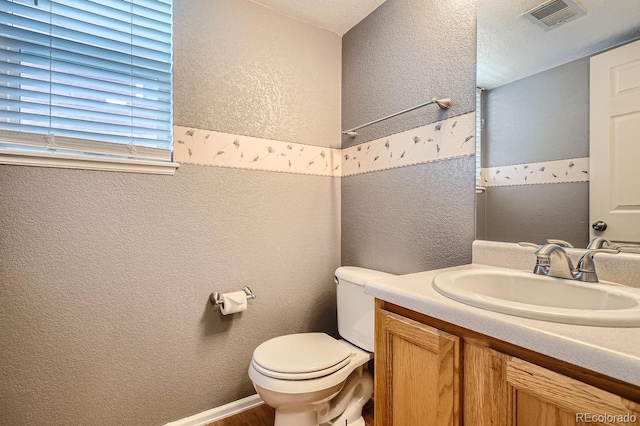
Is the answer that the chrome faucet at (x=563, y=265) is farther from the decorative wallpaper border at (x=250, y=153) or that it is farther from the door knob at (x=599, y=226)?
the decorative wallpaper border at (x=250, y=153)

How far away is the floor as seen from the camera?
1.47 m

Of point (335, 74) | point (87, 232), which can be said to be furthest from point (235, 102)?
point (87, 232)

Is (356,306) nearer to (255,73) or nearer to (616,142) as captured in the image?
(616,142)

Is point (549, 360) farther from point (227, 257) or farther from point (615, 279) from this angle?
point (227, 257)

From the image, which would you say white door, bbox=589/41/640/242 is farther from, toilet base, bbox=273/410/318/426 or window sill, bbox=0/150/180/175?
window sill, bbox=0/150/180/175

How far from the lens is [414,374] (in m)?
0.80

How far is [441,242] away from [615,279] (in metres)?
0.57

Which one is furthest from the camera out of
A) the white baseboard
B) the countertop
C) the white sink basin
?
the white baseboard

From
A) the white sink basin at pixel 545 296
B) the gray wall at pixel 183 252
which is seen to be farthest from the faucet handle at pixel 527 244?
the gray wall at pixel 183 252

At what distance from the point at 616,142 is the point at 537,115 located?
245 millimetres

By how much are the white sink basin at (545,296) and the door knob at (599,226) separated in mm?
183

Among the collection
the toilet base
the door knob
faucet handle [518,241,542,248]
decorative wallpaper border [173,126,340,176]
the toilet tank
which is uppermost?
decorative wallpaper border [173,126,340,176]

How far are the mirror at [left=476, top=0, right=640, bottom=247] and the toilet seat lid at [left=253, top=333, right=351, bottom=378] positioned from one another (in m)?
0.82

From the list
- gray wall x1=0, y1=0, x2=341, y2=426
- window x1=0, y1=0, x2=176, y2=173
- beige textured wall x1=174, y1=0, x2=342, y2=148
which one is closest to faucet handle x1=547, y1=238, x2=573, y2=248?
gray wall x1=0, y1=0, x2=341, y2=426
